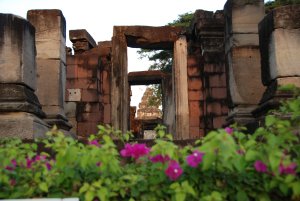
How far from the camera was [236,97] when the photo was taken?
6.80 metres

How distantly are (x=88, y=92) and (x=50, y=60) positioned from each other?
3.68 meters

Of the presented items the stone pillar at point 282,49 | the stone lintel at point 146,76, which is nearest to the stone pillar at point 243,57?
the stone pillar at point 282,49

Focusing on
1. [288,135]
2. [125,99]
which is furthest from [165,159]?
[125,99]

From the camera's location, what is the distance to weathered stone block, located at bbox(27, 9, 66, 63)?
305 inches

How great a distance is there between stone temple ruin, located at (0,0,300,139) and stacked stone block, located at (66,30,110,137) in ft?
0.10

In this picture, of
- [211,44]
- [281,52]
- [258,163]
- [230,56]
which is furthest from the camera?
[211,44]

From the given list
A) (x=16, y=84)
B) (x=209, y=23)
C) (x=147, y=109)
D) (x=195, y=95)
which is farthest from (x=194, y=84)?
(x=147, y=109)

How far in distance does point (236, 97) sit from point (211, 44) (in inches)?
171

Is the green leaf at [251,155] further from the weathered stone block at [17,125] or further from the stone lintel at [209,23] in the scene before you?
the stone lintel at [209,23]

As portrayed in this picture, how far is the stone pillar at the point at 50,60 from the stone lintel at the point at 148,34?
8.13 ft

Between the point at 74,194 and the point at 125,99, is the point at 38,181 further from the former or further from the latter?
the point at 125,99

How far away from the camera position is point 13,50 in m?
5.67

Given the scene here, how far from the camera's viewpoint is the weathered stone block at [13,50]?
221 inches

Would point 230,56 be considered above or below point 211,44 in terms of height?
below
